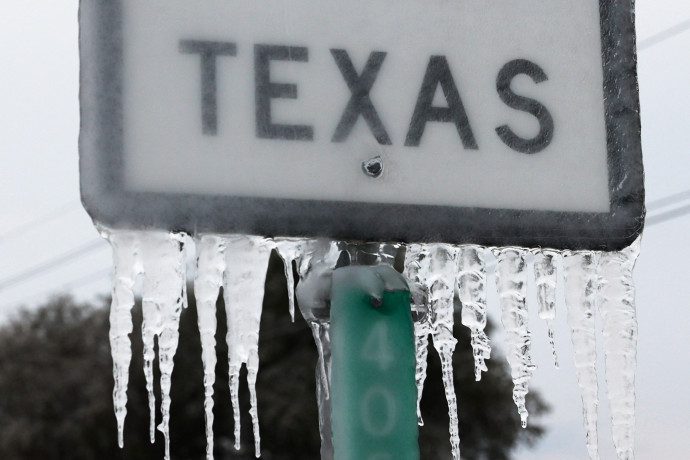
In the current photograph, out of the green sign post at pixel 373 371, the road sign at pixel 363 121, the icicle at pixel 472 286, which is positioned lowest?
the green sign post at pixel 373 371

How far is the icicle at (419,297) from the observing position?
106 centimetres

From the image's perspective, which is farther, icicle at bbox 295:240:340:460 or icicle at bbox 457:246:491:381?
icicle at bbox 457:246:491:381

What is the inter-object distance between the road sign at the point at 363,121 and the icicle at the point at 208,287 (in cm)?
9

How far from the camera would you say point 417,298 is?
107cm

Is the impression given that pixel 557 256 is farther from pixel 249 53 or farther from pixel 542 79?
pixel 249 53

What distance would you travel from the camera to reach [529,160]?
1074 millimetres

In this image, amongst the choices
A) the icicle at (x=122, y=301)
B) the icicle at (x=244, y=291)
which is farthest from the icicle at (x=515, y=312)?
the icicle at (x=122, y=301)

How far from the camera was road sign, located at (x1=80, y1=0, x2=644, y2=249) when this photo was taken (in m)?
0.99

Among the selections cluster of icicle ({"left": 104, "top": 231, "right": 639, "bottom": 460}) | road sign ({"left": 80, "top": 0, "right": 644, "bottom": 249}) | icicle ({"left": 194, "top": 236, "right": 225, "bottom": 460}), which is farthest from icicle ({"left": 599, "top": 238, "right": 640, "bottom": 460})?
icicle ({"left": 194, "top": 236, "right": 225, "bottom": 460})

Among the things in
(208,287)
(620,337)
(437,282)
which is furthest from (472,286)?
(208,287)

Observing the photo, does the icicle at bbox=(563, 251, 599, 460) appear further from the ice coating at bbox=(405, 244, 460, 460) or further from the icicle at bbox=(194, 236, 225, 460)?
the icicle at bbox=(194, 236, 225, 460)

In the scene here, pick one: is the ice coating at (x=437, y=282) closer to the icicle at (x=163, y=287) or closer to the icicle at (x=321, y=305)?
the icicle at (x=321, y=305)

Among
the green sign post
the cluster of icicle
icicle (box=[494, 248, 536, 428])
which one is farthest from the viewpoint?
icicle (box=[494, 248, 536, 428])

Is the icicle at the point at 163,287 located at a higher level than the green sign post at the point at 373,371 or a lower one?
higher
